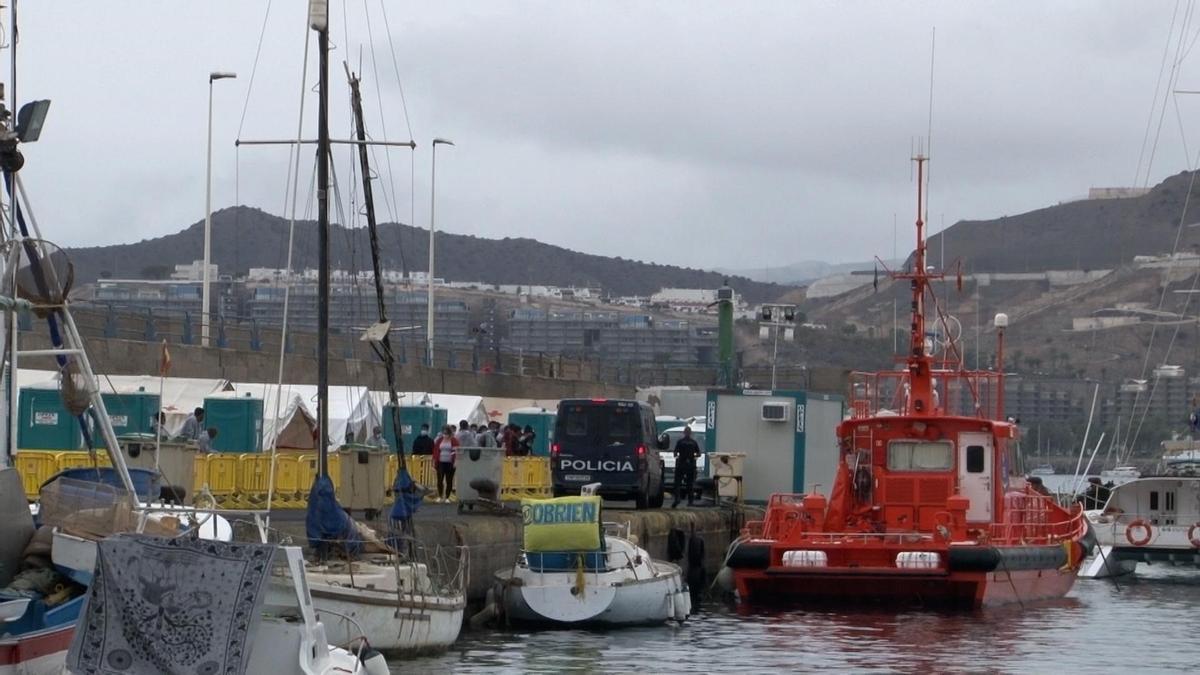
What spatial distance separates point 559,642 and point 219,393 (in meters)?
15.0

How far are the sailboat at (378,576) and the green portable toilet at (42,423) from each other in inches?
388

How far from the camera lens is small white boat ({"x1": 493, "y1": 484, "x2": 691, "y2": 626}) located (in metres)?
27.0

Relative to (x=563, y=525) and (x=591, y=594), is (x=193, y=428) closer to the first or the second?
(x=563, y=525)

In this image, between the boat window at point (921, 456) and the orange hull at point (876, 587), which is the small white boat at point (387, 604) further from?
the boat window at point (921, 456)

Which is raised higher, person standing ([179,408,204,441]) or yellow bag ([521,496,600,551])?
person standing ([179,408,204,441])

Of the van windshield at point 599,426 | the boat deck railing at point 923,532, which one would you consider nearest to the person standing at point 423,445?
the van windshield at point 599,426

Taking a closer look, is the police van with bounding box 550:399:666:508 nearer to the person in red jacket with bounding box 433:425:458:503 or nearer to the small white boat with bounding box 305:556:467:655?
the person in red jacket with bounding box 433:425:458:503

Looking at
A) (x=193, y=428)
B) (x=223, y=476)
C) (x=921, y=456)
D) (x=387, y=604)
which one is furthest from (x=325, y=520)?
(x=921, y=456)

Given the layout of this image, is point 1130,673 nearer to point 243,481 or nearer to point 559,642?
point 559,642

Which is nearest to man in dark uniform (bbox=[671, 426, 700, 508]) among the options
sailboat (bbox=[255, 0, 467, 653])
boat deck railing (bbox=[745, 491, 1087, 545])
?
boat deck railing (bbox=[745, 491, 1087, 545])

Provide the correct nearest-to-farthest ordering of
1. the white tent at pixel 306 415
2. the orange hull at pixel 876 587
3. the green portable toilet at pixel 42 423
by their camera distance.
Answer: the orange hull at pixel 876 587, the green portable toilet at pixel 42 423, the white tent at pixel 306 415

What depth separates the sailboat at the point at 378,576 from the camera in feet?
71.3

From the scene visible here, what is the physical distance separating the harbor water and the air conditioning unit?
9.93m

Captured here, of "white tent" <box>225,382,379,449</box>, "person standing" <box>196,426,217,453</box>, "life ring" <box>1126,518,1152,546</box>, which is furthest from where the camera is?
"life ring" <box>1126,518,1152,546</box>
